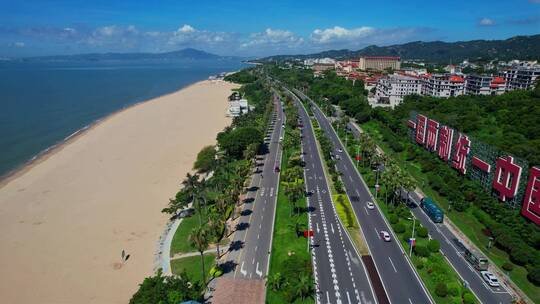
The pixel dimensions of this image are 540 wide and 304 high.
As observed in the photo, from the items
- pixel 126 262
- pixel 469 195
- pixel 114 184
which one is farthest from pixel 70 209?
pixel 469 195

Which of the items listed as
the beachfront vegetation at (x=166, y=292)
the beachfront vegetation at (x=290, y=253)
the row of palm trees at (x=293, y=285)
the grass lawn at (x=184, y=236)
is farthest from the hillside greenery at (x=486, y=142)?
the grass lawn at (x=184, y=236)

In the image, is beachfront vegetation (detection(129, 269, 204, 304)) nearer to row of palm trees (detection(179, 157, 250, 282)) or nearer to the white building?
row of palm trees (detection(179, 157, 250, 282))

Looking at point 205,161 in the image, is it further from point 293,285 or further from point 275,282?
point 293,285

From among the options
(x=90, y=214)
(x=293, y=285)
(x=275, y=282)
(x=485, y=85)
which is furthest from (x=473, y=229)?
(x=485, y=85)

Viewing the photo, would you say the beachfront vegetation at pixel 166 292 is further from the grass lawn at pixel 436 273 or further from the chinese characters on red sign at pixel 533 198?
the chinese characters on red sign at pixel 533 198

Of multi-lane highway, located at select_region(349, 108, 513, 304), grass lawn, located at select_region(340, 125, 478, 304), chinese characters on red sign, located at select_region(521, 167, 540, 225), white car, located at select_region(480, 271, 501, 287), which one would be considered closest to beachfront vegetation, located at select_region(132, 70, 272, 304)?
grass lawn, located at select_region(340, 125, 478, 304)
